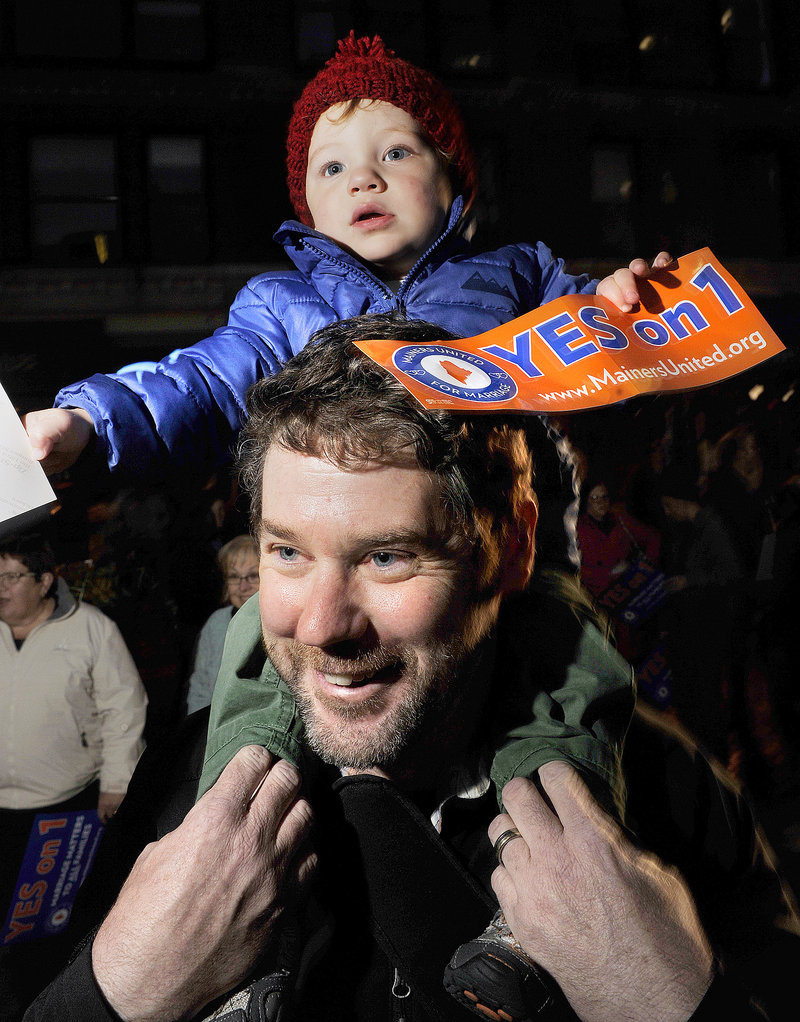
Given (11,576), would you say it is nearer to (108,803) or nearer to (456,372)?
(108,803)

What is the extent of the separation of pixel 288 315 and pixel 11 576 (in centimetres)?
55

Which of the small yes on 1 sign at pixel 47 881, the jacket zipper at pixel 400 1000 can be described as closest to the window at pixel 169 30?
the small yes on 1 sign at pixel 47 881

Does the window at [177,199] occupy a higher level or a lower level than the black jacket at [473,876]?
higher

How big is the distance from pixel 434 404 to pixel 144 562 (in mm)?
581

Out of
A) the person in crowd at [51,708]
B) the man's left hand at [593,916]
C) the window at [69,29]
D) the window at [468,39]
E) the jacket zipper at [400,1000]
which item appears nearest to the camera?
the man's left hand at [593,916]

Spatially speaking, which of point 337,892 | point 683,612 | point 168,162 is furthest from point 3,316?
point 683,612

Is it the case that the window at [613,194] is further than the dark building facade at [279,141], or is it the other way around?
the window at [613,194]

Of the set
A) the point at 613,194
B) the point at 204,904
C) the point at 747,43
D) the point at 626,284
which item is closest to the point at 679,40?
the point at 747,43

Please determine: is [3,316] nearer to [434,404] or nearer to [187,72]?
[187,72]

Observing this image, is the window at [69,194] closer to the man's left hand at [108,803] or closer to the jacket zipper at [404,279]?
the jacket zipper at [404,279]

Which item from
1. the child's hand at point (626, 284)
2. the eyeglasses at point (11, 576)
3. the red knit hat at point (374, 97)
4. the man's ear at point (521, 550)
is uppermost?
the red knit hat at point (374, 97)

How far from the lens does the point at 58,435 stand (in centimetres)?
105

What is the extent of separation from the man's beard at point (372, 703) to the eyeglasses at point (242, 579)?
25 centimetres

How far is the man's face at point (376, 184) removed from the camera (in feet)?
4.14
